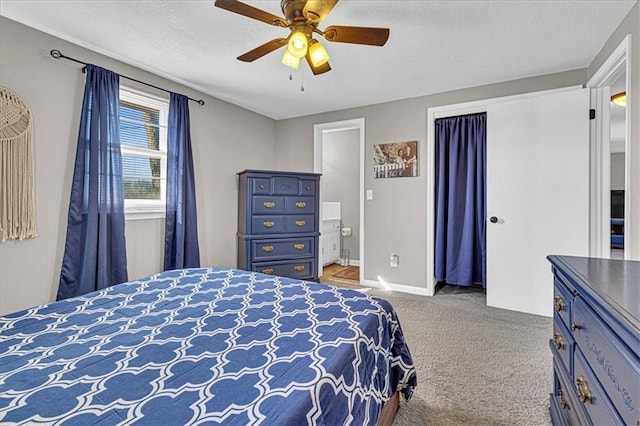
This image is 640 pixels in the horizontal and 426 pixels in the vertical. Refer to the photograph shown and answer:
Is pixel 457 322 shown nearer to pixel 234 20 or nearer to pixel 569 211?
pixel 569 211

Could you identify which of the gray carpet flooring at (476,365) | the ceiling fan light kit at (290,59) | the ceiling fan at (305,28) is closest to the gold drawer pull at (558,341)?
the gray carpet flooring at (476,365)

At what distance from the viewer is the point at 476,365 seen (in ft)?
6.62

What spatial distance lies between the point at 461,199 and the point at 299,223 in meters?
2.09

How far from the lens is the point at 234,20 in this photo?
205 cm

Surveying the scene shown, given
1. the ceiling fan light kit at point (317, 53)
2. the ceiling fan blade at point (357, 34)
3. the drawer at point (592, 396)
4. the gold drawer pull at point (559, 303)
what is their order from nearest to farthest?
the drawer at point (592, 396) < the gold drawer pull at point (559, 303) < the ceiling fan blade at point (357, 34) < the ceiling fan light kit at point (317, 53)

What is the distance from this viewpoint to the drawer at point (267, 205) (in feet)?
11.3

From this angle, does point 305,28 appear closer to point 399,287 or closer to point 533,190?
point 533,190

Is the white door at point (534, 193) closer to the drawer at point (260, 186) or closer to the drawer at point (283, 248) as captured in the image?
the drawer at point (283, 248)

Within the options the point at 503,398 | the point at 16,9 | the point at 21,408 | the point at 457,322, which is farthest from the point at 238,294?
the point at 16,9

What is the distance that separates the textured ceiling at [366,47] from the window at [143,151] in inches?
13.1

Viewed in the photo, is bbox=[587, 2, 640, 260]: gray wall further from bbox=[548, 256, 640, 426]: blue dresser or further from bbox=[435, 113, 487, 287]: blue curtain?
bbox=[435, 113, 487, 287]: blue curtain

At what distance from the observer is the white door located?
270cm

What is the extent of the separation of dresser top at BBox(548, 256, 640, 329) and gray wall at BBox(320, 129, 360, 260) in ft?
13.0

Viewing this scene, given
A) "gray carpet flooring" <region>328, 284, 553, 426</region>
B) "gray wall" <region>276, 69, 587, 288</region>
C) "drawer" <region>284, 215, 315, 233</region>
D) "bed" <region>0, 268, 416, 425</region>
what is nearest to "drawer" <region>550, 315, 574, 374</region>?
"gray carpet flooring" <region>328, 284, 553, 426</region>
